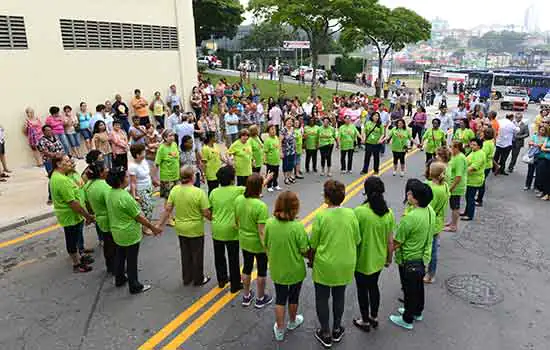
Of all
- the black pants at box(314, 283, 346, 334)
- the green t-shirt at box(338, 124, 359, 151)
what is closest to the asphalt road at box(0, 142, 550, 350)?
the black pants at box(314, 283, 346, 334)

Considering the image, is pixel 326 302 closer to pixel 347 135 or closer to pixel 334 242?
pixel 334 242

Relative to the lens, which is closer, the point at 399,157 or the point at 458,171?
the point at 458,171

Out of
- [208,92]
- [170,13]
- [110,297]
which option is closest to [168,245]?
[110,297]

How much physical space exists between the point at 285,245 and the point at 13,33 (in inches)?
437

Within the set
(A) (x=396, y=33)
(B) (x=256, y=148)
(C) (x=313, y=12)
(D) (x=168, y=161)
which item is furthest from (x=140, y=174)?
(A) (x=396, y=33)

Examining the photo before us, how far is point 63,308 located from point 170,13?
44.2ft

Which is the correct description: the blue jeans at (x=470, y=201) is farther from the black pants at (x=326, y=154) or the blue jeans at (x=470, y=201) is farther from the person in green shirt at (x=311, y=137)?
the person in green shirt at (x=311, y=137)

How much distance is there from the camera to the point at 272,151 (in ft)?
32.4

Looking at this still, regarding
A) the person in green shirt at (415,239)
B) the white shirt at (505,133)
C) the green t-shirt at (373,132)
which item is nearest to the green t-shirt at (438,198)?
the person in green shirt at (415,239)

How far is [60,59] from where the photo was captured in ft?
42.0

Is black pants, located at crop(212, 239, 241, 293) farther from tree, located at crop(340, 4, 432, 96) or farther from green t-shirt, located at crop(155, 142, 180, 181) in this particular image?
tree, located at crop(340, 4, 432, 96)

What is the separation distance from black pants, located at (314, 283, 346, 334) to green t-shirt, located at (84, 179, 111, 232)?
2.99 meters

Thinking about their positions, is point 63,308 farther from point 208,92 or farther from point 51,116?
point 208,92

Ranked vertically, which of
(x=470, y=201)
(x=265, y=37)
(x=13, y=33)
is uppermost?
(x=265, y=37)
